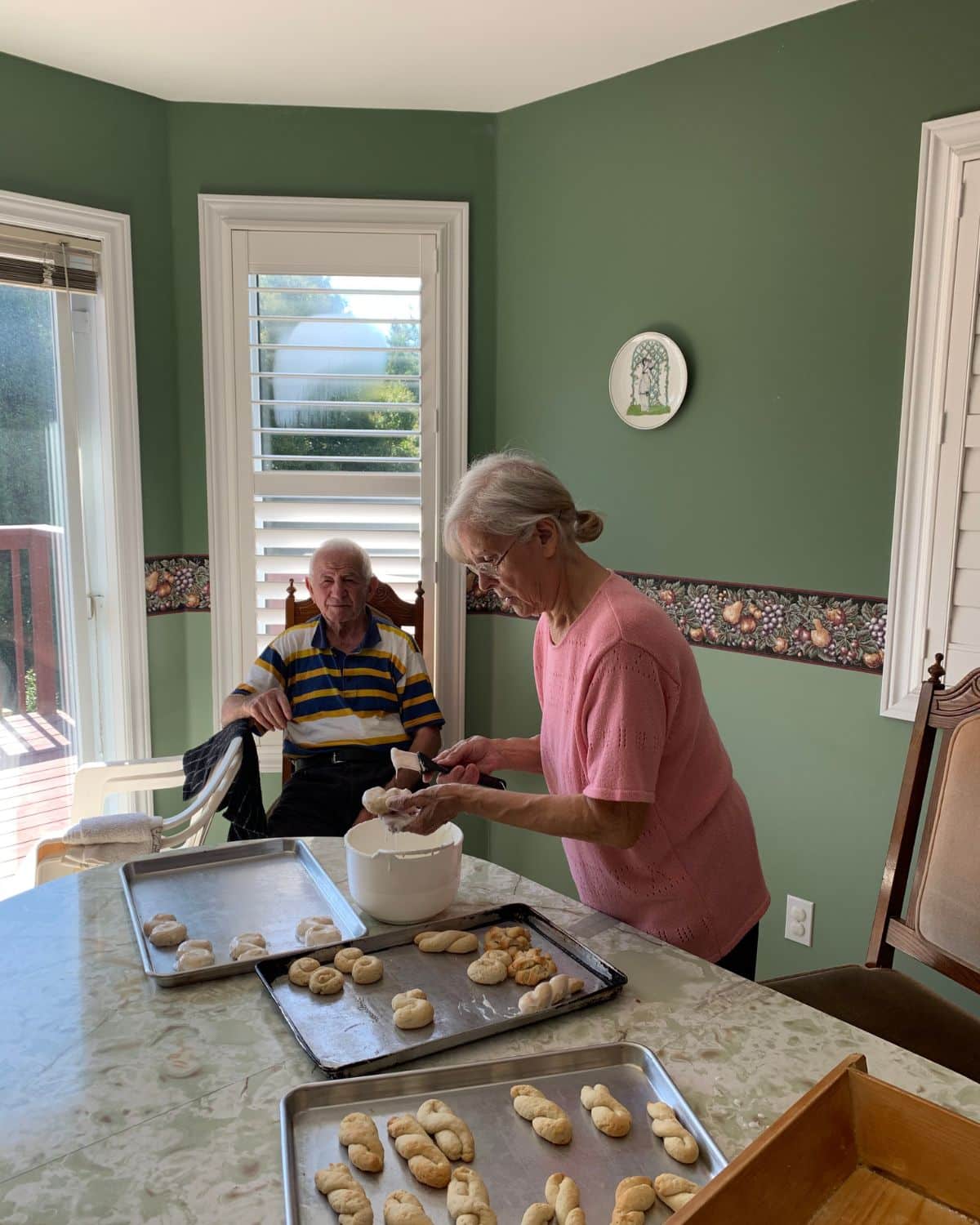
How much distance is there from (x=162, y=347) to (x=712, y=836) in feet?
7.77

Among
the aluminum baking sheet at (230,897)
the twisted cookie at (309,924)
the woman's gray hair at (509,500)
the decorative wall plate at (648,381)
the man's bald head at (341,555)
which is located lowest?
the aluminum baking sheet at (230,897)

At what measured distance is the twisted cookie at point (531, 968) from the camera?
1197 millimetres

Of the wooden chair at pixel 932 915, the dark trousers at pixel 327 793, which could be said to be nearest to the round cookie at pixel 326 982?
the wooden chair at pixel 932 915

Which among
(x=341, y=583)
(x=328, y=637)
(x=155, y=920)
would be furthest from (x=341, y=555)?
(x=155, y=920)

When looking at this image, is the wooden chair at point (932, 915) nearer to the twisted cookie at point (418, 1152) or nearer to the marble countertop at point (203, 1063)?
the marble countertop at point (203, 1063)

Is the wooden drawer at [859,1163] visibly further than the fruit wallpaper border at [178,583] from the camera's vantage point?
No

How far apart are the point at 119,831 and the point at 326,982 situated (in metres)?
1.01

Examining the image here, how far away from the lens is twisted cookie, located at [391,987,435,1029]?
1100 millimetres

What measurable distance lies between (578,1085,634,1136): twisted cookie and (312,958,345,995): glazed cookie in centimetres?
34

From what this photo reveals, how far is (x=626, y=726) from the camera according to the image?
1349 millimetres

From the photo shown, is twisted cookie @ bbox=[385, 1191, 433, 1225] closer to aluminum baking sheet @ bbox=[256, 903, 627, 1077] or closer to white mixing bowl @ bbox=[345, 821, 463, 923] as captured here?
aluminum baking sheet @ bbox=[256, 903, 627, 1077]

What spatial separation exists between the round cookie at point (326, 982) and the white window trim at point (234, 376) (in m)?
1.95

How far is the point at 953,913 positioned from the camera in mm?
1513

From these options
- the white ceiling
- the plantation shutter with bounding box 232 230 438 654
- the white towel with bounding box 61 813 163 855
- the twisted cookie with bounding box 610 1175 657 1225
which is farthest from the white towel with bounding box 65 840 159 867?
the white ceiling
